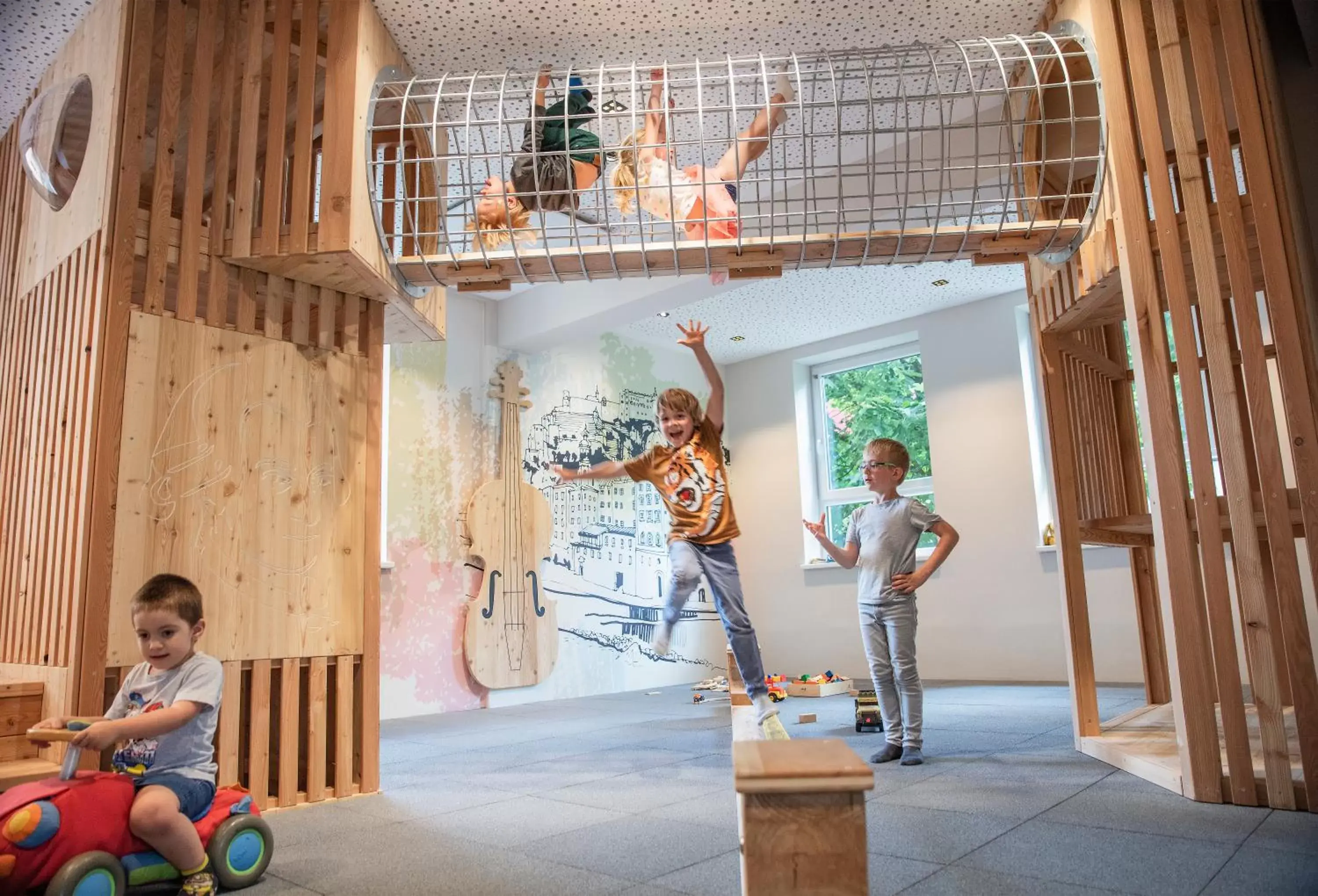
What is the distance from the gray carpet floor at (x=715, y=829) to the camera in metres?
2.02

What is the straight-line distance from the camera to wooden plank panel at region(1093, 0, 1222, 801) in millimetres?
2686

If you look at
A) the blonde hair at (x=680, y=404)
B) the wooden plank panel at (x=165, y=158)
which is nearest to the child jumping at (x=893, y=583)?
the blonde hair at (x=680, y=404)

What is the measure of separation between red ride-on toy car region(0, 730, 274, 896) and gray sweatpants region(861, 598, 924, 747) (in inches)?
94.4

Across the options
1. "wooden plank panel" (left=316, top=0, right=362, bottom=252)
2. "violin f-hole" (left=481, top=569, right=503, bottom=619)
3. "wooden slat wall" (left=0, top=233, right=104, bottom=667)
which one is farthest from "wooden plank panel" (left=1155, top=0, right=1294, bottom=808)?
"violin f-hole" (left=481, top=569, right=503, bottom=619)

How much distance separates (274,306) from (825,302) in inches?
192

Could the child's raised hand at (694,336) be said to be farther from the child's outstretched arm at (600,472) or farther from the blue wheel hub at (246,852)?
the blue wheel hub at (246,852)

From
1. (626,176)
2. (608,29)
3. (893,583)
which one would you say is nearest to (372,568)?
(626,176)

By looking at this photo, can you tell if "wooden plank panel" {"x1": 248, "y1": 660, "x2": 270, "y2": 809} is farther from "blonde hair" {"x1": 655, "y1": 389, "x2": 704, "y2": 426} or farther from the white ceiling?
the white ceiling

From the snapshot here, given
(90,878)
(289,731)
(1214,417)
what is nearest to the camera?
(90,878)

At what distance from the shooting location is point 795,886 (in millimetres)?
1187

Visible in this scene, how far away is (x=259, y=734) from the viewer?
9.91 feet

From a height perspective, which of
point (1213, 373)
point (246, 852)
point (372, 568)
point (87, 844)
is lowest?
point (246, 852)

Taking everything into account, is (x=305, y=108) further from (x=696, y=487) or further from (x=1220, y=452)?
(x=1220, y=452)

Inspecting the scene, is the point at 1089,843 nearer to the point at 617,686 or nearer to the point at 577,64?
the point at 577,64
